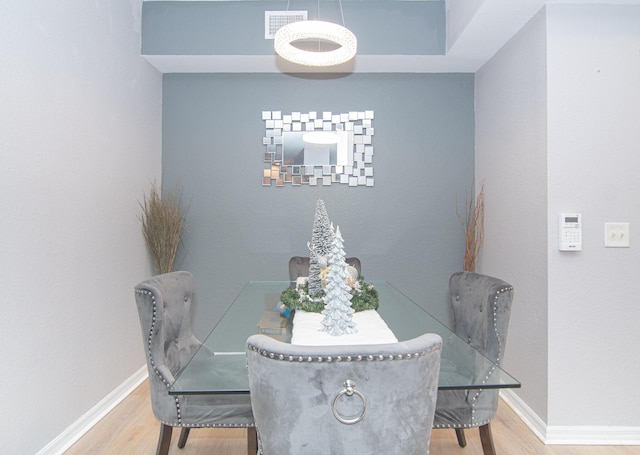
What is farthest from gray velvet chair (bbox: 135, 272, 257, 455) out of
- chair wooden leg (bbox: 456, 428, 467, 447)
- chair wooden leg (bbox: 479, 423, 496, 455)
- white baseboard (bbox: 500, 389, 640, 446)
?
white baseboard (bbox: 500, 389, 640, 446)

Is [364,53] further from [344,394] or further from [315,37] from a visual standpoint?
[344,394]

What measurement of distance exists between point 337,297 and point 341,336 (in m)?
0.15

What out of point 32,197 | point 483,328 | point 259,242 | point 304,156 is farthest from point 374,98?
point 32,197

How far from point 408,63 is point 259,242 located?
1928 millimetres

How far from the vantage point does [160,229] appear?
10.4 feet

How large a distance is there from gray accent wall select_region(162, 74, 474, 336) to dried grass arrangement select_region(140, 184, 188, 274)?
0.28 metres

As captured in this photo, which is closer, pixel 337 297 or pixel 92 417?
pixel 337 297

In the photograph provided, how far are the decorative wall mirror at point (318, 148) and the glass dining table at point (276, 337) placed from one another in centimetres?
145

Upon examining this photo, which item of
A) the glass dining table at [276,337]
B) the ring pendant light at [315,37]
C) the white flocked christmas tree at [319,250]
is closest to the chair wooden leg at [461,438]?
the glass dining table at [276,337]

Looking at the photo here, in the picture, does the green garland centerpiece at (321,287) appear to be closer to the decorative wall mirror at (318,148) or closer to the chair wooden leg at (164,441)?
the chair wooden leg at (164,441)

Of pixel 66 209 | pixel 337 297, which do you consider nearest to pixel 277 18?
pixel 66 209

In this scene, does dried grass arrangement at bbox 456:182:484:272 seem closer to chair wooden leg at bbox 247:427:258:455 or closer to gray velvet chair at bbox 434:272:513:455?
gray velvet chair at bbox 434:272:513:455

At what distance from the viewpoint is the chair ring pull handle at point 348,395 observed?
94 cm

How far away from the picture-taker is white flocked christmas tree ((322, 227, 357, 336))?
152 cm
